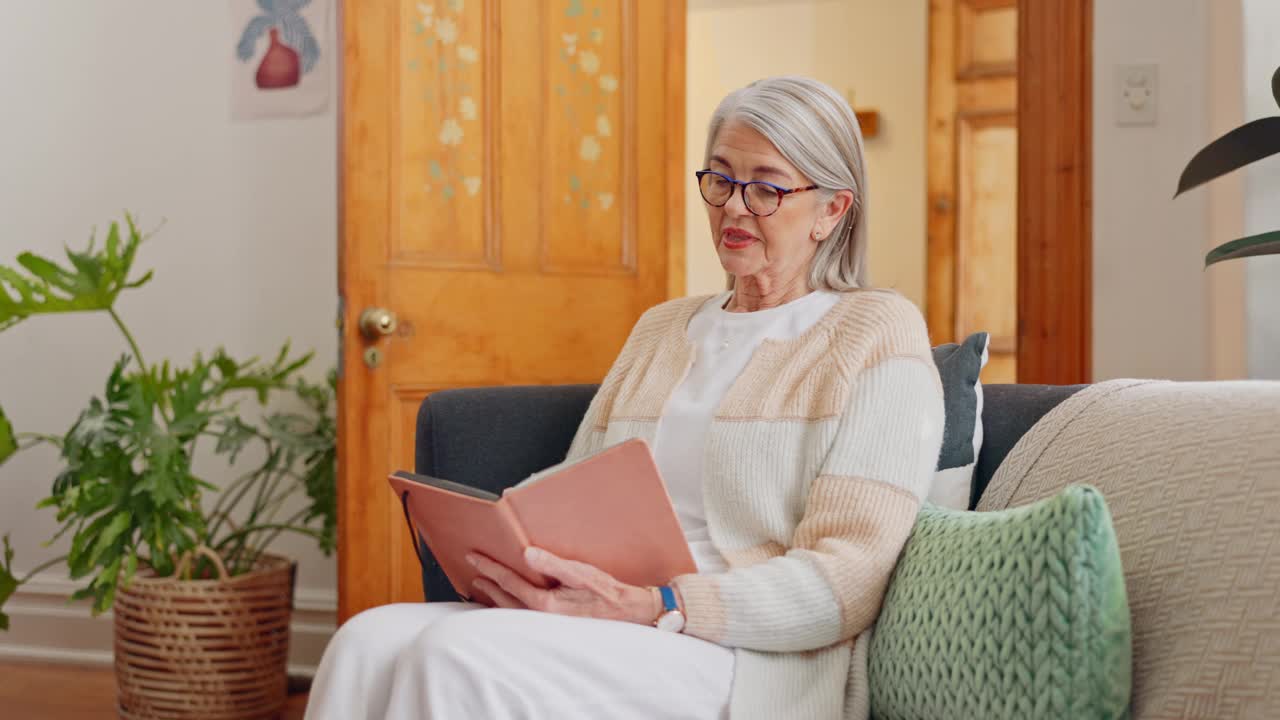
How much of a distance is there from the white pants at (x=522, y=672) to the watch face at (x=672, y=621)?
11mm

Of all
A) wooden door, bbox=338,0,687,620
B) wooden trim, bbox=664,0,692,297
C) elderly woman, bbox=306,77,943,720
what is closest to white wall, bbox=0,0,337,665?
wooden door, bbox=338,0,687,620

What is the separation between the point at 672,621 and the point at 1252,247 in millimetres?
1003

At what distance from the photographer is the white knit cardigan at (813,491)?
1320 millimetres

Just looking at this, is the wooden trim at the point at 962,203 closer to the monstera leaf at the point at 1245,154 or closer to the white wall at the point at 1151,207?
the white wall at the point at 1151,207

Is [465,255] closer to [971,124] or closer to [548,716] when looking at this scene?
[548,716]

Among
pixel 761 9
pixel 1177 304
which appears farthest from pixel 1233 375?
pixel 761 9

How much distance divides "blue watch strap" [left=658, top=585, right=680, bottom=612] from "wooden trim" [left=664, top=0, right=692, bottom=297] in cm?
169

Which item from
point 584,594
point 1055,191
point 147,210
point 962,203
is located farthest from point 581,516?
point 962,203

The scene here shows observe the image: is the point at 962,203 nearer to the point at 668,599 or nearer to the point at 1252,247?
the point at 1252,247

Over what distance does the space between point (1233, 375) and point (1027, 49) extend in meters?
0.87

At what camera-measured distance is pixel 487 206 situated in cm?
277

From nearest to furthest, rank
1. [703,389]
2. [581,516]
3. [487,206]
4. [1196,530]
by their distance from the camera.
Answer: [1196,530] < [581,516] < [703,389] < [487,206]

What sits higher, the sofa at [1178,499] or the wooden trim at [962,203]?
the wooden trim at [962,203]

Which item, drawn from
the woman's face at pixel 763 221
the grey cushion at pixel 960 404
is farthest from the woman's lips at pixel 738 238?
the grey cushion at pixel 960 404
